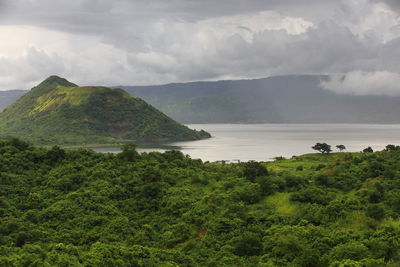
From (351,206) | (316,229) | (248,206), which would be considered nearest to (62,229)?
(248,206)

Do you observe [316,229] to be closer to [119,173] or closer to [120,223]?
[120,223]

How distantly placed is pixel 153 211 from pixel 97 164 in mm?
21081

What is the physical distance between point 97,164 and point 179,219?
2727 cm

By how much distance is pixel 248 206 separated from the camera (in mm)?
64875

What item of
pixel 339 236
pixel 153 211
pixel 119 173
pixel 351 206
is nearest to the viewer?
pixel 339 236

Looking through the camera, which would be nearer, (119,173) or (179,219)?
(179,219)

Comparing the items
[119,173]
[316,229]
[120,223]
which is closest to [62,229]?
[120,223]

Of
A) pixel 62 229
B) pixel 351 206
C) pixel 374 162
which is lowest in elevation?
pixel 62 229

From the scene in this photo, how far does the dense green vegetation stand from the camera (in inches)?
1788

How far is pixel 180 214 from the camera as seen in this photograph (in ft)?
213

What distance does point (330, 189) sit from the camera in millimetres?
73812

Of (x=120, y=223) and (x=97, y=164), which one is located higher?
(x=97, y=164)

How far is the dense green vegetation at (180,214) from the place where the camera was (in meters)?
45.4

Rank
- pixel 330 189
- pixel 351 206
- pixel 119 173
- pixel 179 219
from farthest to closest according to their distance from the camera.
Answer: pixel 119 173, pixel 330 189, pixel 179 219, pixel 351 206
